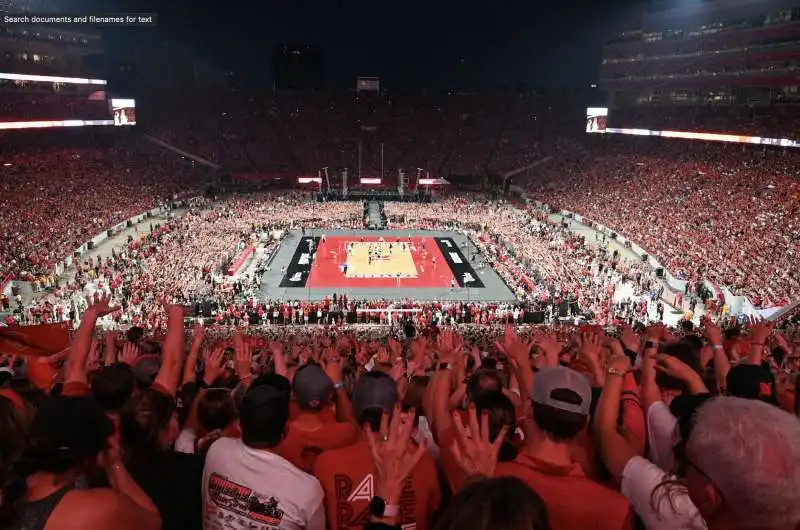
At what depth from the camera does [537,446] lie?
2926 millimetres

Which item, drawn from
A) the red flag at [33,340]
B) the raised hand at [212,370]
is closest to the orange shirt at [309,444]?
the raised hand at [212,370]

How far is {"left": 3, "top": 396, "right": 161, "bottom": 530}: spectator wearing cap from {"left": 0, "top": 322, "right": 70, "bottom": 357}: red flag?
5345mm

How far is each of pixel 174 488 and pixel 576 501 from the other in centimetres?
201

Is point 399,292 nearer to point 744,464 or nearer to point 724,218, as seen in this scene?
point 724,218

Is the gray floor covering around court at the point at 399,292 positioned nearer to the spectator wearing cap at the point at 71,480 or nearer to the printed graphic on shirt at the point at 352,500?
the printed graphic on shirt at the point at 352,500

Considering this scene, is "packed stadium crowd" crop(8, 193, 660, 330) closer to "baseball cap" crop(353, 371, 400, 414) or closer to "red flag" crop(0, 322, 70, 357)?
"red flag" crop(0, 322, 70, 357)

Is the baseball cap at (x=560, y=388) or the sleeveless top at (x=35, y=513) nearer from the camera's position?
the sleeveless top at (x=35, y=513)

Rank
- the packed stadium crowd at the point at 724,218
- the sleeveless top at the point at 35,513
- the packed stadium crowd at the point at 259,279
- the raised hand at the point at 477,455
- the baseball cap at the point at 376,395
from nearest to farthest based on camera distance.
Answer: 1. the sleeveless top at the point at 35,513
2. the raised hand at the point at 477,455
3. the baseball cap at the point at 376,395
4. the packed stadium crowd at the point at 259,279
5. the packed stadium crowd at the point at 724,218

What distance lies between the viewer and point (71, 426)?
2752 millimetres

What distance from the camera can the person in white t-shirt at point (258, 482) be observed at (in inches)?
112

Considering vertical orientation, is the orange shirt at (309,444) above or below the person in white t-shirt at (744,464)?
below

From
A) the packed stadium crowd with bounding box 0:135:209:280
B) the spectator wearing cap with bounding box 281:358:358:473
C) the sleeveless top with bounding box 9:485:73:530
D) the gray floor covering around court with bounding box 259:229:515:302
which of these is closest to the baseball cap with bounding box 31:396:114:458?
the sleeveless top with bounding box 9:485:73:530

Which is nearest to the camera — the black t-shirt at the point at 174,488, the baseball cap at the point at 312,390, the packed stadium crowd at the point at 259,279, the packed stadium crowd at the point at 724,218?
the black t-shirt at the point at 174,488

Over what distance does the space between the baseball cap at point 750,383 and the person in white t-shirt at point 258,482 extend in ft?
9.62
